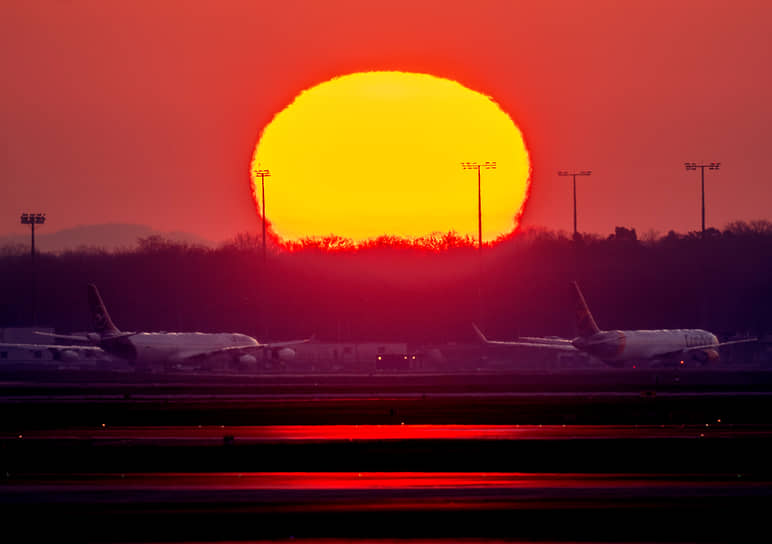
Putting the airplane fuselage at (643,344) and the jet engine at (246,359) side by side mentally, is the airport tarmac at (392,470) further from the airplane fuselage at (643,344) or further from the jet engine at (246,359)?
the jet engine at (246,359)

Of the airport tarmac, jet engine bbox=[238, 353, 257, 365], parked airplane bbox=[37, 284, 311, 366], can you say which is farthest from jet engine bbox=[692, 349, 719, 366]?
the airport tarmac

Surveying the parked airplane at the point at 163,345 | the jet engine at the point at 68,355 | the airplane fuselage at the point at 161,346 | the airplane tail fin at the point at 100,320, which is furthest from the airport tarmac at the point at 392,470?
the jet engine at the point at 68,355

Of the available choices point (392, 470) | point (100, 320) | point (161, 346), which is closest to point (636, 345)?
point (161, 346)

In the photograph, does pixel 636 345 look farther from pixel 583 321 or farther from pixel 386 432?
pixel 386 432

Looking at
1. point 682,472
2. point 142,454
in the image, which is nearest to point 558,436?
point 682,472

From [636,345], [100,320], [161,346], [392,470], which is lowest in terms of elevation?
[392,470]

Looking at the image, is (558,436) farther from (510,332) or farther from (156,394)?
(510,332)
